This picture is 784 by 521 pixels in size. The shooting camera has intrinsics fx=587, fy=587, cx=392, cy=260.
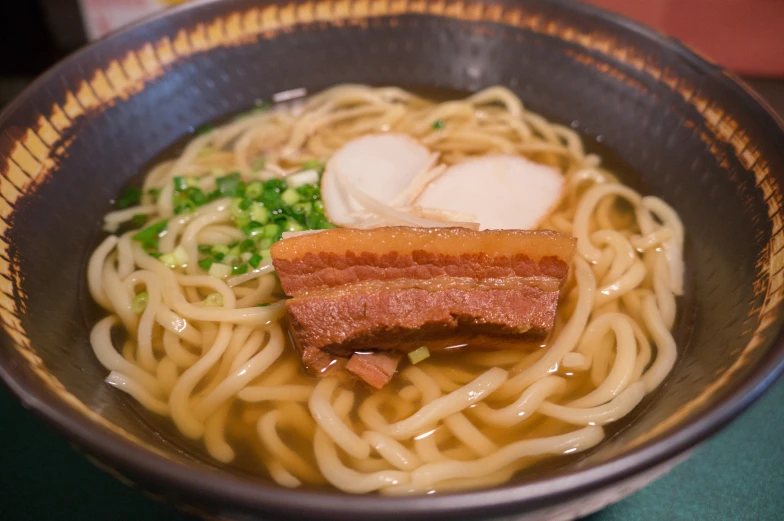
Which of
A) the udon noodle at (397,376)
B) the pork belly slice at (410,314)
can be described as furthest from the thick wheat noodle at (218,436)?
the pork belly slice at (410,314)

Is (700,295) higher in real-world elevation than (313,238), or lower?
lower

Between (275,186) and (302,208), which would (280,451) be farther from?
(275,186)

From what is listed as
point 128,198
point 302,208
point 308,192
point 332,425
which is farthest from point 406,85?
point 332,425

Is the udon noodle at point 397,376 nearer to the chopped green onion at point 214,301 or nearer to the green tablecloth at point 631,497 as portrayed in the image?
the chopped green onion at point 214,301

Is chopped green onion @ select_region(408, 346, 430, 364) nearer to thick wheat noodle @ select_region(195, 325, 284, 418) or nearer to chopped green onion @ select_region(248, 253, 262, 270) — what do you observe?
thick wheat noodle @ select_region(195, 325, 284, 418)

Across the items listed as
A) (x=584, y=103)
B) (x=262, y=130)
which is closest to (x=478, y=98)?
(x=584, y=103)

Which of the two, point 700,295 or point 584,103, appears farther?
point 584,103

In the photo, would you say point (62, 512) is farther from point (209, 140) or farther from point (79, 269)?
point (209, 140)

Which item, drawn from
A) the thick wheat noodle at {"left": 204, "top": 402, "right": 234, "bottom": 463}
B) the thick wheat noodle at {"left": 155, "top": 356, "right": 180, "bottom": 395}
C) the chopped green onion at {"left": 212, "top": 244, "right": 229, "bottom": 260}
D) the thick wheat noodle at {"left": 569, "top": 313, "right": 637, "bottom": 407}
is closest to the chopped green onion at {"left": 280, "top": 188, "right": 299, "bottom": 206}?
the chopped green onion at {"left": 212, "top": 244, "right": 229, "bottom": 260}
